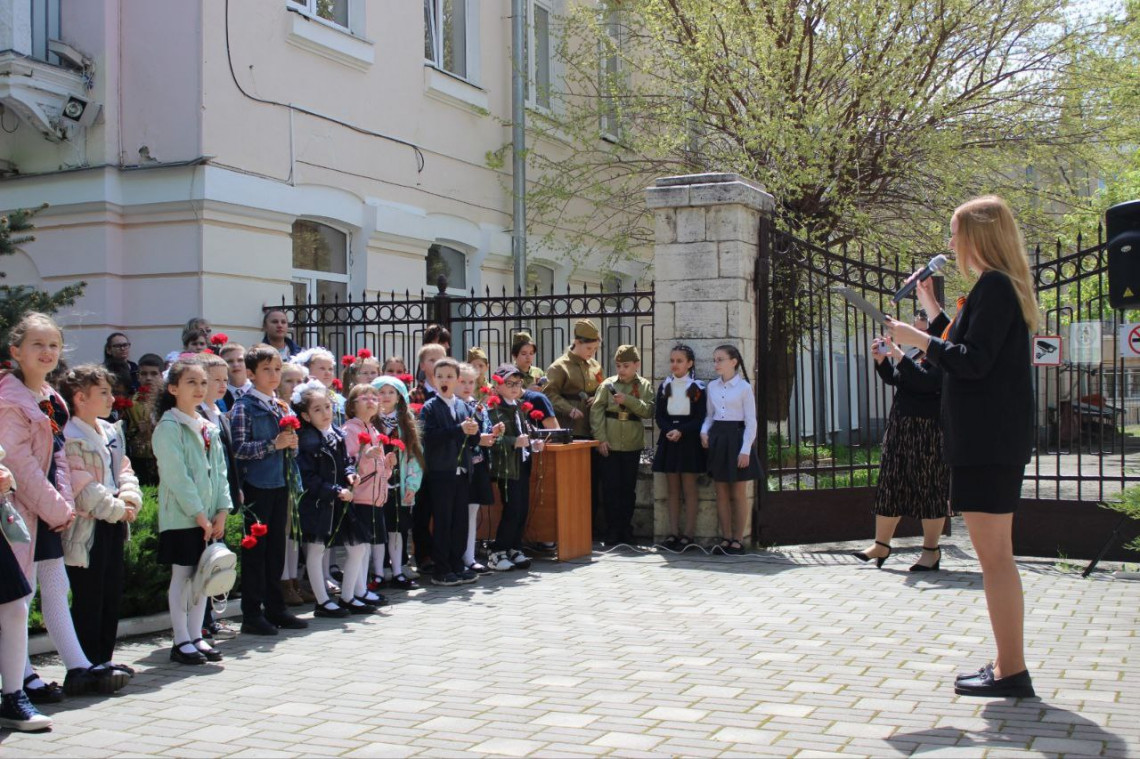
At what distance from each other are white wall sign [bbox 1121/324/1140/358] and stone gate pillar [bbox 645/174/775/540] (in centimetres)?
292

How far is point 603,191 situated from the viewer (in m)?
16.2

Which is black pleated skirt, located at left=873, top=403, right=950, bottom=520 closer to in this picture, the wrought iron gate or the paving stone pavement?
the wrought iron gate

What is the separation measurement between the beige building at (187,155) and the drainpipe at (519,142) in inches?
109

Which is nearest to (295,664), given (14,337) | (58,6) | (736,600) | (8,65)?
(14,337)

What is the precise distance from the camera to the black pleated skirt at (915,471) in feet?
29.7

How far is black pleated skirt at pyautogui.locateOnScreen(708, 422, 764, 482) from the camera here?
32.8 ft

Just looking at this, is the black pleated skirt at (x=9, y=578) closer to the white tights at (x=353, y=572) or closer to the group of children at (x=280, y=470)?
the group of children at (x=280, y=470)

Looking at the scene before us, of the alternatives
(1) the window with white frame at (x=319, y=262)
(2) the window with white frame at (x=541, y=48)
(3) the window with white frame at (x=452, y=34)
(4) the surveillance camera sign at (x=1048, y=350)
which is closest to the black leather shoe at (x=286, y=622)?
(4) the surveillance camera sign at (x=1048, y=350)

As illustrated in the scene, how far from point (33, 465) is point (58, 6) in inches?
297

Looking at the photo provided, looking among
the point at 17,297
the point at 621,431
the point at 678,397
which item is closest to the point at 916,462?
the point at 678,397

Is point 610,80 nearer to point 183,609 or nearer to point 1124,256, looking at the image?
point 1124,256

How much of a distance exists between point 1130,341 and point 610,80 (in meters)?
8.83

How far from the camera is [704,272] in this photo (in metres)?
10.5

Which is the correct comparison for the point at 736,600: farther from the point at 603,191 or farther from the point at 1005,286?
the point at 603,191
